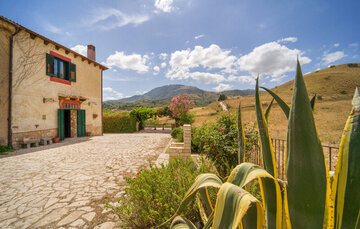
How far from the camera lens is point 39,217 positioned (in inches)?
88.4

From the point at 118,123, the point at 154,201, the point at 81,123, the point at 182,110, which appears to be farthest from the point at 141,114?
the point at 154,201

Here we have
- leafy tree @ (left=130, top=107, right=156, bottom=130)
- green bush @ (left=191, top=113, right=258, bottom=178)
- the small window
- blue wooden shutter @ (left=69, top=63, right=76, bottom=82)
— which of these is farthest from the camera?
leafy tree @ (left=130, top=107, right=156, bottom=130)

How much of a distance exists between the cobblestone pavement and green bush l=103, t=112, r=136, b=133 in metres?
9.40

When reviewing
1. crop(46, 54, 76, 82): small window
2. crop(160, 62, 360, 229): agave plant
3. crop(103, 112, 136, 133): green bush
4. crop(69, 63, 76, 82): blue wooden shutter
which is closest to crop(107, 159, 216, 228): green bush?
crop(160, 62, 360, 229): agave plant

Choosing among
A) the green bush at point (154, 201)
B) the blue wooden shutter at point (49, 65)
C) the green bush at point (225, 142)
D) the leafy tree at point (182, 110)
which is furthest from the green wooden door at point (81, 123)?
the green bush at point (154, 201)

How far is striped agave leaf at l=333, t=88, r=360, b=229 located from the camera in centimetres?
51

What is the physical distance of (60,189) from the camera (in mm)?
3080

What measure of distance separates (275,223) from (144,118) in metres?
15.5

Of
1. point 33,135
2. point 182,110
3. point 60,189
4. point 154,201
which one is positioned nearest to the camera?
point 154,201

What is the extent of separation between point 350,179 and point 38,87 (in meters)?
10.5

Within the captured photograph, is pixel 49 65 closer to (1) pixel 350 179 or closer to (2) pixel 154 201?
(2) pixel 154 201

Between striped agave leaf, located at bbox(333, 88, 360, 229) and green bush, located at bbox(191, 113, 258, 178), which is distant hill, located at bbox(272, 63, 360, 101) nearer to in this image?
green bush, located at bbox(191, 113, 258, 178)

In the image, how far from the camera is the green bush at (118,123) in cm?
1456

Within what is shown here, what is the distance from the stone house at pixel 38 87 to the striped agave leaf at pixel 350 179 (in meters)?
9.69
